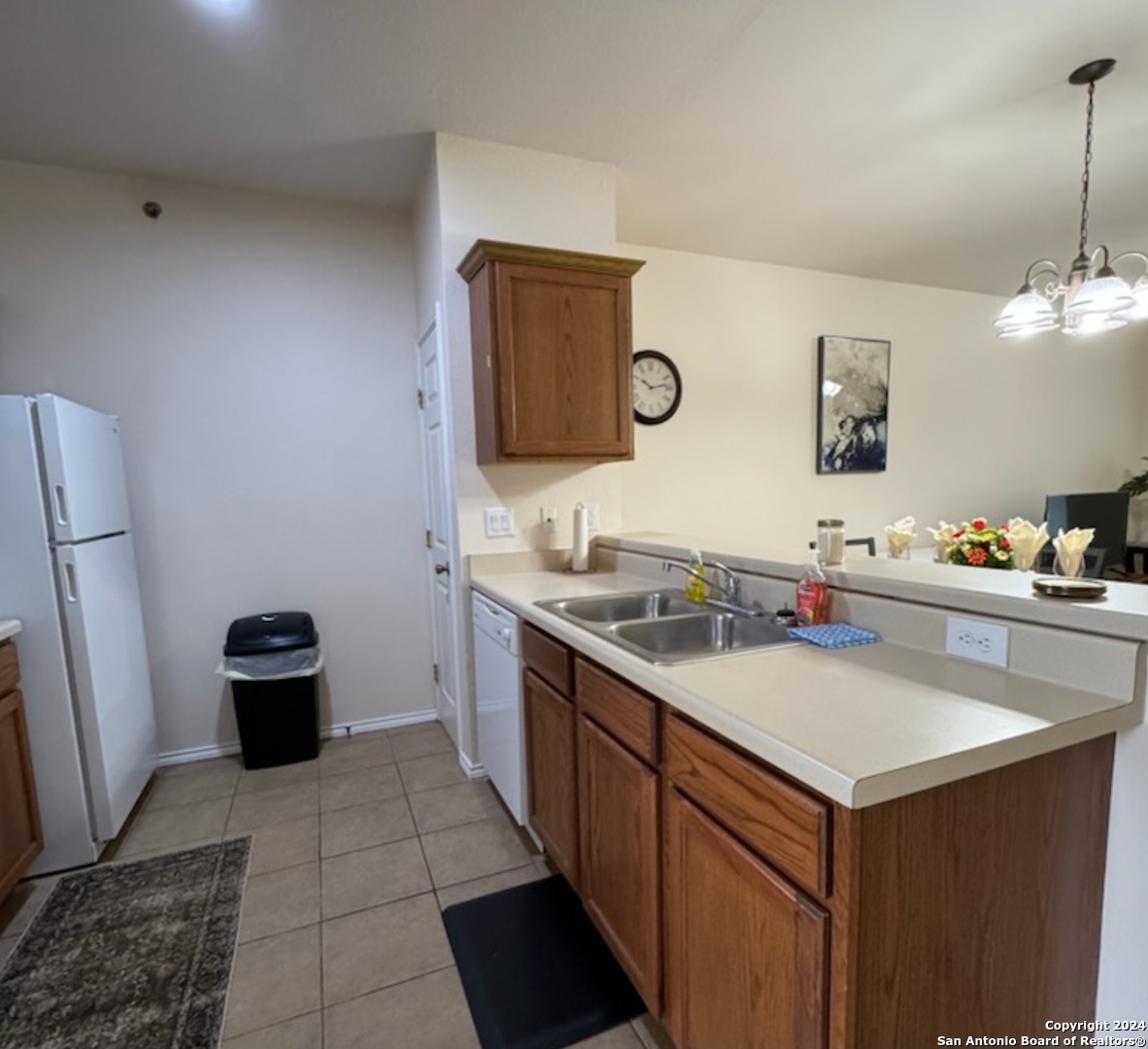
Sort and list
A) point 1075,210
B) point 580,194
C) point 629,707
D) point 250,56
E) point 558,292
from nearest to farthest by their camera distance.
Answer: point 629,707 → point 250,56 → point 558,292 → point 580,194 → point 1075,210

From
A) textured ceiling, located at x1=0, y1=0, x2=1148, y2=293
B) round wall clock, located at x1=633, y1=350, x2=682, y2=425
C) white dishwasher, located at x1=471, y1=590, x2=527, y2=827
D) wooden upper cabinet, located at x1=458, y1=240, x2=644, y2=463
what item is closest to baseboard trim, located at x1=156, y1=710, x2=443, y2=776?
white dishwasher, located at x1=471, y1=590, x2=527, y2=827

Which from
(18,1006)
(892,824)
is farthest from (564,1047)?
(18,1006)

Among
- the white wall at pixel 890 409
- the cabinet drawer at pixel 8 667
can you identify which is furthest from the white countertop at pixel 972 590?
the cabinet drawer at pixel 8 667

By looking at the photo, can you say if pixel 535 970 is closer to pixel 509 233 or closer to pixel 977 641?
pixel 977 641

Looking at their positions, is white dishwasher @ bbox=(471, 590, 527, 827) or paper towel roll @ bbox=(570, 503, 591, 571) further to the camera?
paper towel roll @ bbox=(570, 503, 591, 571)

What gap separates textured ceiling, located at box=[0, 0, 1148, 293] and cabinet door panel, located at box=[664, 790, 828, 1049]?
219 cm

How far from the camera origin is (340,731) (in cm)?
303

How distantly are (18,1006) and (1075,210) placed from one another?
17.7 ft

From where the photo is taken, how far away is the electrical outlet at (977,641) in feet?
3.77

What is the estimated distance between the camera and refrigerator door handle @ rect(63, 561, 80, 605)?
1.96 meters

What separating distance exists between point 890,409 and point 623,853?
150 inches

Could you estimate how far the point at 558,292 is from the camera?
2.30 m

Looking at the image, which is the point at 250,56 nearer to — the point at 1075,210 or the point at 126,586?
the point at 126,586

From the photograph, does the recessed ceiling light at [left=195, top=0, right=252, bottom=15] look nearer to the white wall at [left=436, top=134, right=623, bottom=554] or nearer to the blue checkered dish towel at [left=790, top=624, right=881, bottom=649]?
the white wall at [left=436, top=134, right=623, bottom=554]
